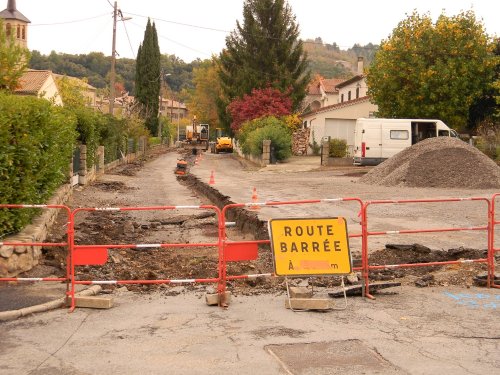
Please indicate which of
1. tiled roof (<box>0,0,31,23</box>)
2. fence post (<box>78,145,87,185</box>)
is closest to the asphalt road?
fence post (<box>78,145,87,185</box>)

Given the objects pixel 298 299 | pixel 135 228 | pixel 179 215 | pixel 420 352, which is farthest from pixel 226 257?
pixel 179 215

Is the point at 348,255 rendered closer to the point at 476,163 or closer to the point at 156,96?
the point at 476,163

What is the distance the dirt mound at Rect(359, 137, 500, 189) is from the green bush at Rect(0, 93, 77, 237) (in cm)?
1668

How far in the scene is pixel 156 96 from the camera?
255 feet

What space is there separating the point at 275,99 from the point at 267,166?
646 inches

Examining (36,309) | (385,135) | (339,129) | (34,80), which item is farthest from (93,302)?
(34,80)

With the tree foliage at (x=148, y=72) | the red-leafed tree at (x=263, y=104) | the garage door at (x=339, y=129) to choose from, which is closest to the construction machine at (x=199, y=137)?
the tree foliage at (x=148, y=72)

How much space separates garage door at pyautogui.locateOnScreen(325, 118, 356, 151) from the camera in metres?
50.6

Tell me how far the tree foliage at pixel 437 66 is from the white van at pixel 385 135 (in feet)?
10.7

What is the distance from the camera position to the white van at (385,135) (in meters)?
36.1

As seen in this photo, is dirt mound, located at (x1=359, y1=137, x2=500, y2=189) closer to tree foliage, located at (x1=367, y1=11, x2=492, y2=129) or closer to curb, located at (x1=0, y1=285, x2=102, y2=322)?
tree foliage, located at (x1=367, y1=11, x2=492, y2=129)

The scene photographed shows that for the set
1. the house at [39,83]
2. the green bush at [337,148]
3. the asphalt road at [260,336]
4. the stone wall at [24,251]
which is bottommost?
the asphalt road at [260,336]

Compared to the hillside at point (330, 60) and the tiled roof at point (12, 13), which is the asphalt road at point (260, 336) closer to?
the tiled roof at point (12, 13)

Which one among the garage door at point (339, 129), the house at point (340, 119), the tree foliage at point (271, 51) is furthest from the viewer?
the tree foliage at point (271, 51)
